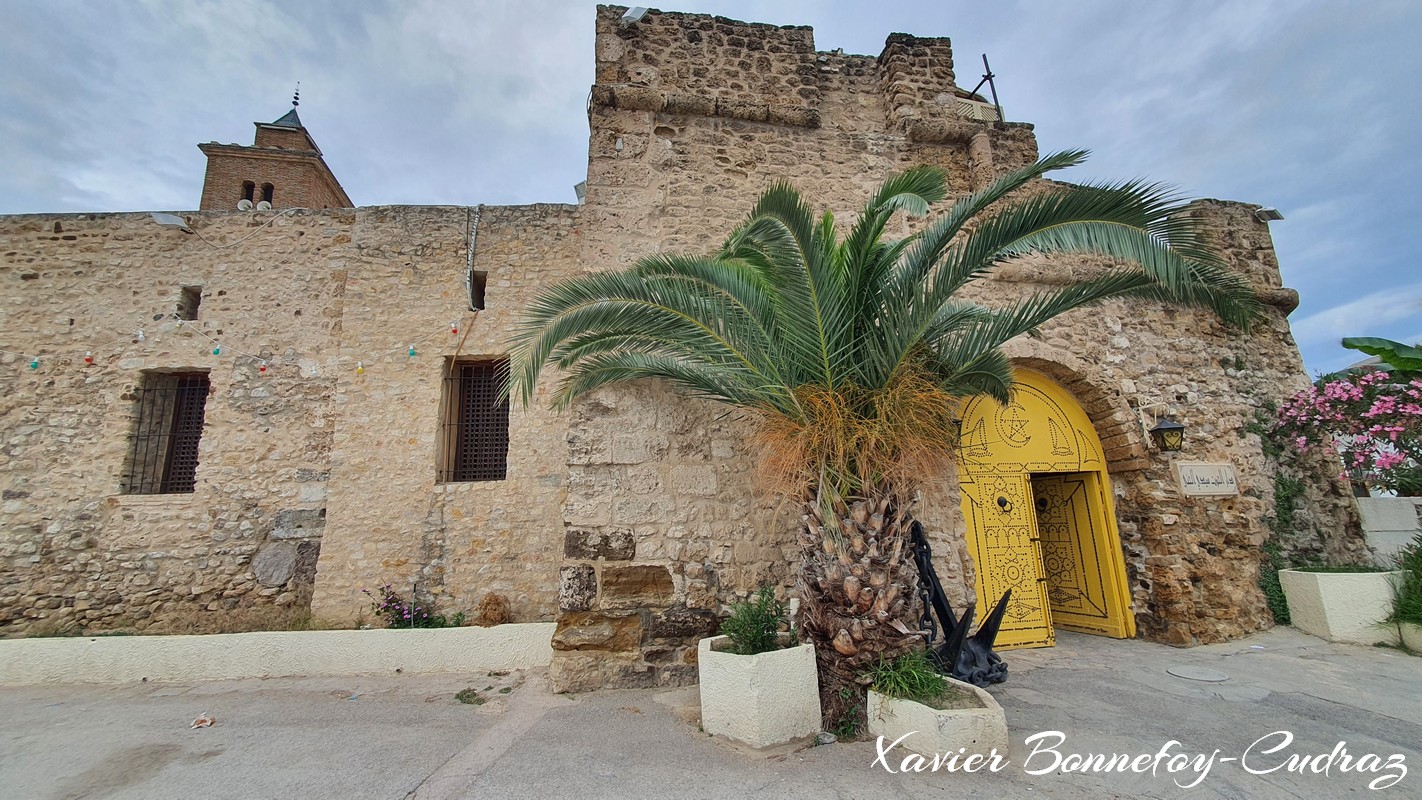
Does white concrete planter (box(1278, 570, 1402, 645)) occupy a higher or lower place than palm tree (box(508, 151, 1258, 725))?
lower

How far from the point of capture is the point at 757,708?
10.3 feet

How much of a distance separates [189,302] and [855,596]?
8.59 m

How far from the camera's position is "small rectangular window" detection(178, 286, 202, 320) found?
6957mm

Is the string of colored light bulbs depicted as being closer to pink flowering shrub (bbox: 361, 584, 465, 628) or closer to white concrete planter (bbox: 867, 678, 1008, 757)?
pink flowering shrub (bbox: 361, 584, 465, 628)

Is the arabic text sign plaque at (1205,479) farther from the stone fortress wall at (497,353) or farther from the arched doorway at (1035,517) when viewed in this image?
the arched doorway at (1035,517)

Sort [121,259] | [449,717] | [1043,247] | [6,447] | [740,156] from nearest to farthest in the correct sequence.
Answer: [1043,247], [449,717], [740,156], [6,447], [121,259]

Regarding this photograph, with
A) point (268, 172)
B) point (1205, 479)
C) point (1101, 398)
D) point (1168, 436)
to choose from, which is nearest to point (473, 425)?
point (1101, 398)

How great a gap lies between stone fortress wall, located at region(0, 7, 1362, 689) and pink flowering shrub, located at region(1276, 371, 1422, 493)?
0.42 meters

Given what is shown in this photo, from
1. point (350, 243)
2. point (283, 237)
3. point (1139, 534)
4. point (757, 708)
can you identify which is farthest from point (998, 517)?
point (283, 237)

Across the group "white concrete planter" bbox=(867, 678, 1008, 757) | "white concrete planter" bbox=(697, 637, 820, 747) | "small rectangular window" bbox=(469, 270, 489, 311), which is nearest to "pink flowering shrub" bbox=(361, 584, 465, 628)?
"small rectangular window" bbox=(469, 270, 489, 311)

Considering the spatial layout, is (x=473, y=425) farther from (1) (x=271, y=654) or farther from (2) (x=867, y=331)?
(2) (x=867, y=331)

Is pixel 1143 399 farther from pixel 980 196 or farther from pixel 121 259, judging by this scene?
pixel 121 259

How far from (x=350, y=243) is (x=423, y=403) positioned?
2.44 metres

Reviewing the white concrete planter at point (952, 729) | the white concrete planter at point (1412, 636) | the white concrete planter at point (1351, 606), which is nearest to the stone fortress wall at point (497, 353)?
the white concrete planter at point (1351, 606)
